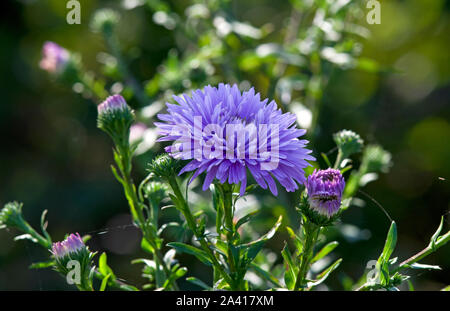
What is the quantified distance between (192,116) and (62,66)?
2.20ft

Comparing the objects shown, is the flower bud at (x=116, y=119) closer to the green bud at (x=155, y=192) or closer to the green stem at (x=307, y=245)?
the green bud at (x=155, y=192)

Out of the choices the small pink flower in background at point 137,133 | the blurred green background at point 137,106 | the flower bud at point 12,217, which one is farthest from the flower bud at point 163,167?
the blurred green background at point 137,106

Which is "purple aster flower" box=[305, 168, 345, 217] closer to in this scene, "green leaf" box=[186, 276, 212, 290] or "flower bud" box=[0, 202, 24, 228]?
"green leaf" box=[186, 276, 212, 290]

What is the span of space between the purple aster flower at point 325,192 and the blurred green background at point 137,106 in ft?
2.50

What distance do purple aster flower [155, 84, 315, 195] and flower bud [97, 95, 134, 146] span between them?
4.1 inches

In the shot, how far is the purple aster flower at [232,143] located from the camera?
20.2 inches

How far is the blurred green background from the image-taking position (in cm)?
136

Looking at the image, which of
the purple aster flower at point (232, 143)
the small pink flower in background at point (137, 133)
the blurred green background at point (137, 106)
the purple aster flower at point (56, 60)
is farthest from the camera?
the blurred green background at point (137, 106)

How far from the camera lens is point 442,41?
63.7 inches

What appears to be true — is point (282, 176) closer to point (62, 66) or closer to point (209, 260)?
point (209, 260)

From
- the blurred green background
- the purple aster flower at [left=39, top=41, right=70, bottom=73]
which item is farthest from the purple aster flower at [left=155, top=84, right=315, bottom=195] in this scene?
the blurred green background

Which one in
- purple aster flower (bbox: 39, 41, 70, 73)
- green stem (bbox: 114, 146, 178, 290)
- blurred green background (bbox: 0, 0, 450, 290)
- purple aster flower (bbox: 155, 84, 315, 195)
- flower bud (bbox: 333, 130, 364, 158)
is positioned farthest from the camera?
blurred green background (bbox: 0, 0, 450, 290)

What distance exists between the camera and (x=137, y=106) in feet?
4.50
